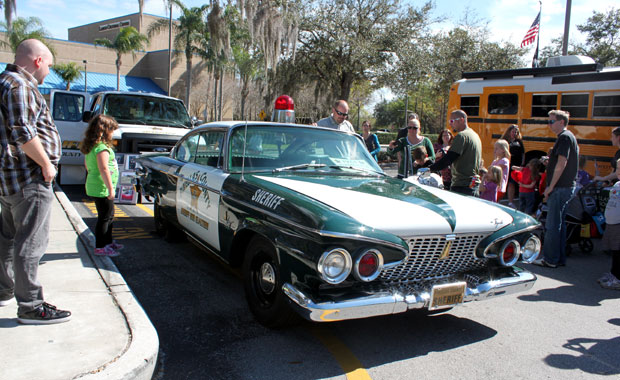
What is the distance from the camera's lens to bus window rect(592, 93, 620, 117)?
10.7 m

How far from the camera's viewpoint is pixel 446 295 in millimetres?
3332

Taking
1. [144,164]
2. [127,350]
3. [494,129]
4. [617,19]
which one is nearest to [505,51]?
[617,19]

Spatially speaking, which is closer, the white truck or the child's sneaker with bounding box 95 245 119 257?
the child's sneaker with bounding box 95 245 119 257

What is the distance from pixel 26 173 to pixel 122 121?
671 cm

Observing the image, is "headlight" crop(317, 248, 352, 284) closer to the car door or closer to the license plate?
the license plate

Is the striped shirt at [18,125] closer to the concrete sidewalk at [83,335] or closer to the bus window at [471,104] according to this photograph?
the concrete sidewalk at [83,335]

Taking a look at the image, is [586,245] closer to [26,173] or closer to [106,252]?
[106,252]

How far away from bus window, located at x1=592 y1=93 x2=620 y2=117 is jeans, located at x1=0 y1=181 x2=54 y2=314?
457 inches

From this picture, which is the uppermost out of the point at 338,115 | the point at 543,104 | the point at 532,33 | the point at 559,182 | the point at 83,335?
the point at 532,33

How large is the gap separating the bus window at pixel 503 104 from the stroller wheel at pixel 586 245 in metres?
6.40

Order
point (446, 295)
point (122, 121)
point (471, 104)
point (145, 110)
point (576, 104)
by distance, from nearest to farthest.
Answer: point (446, 295) < point (122, 121) < point (145, 110) < point (576, 104) < point (471, 104)

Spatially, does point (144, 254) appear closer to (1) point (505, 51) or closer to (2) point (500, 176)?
(2) point (500, 176)

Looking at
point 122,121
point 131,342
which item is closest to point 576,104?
point 122,121

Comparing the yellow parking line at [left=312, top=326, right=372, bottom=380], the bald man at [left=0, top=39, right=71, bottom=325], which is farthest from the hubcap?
the bald man at [left=0, top=39, right=71, bottom=325]
